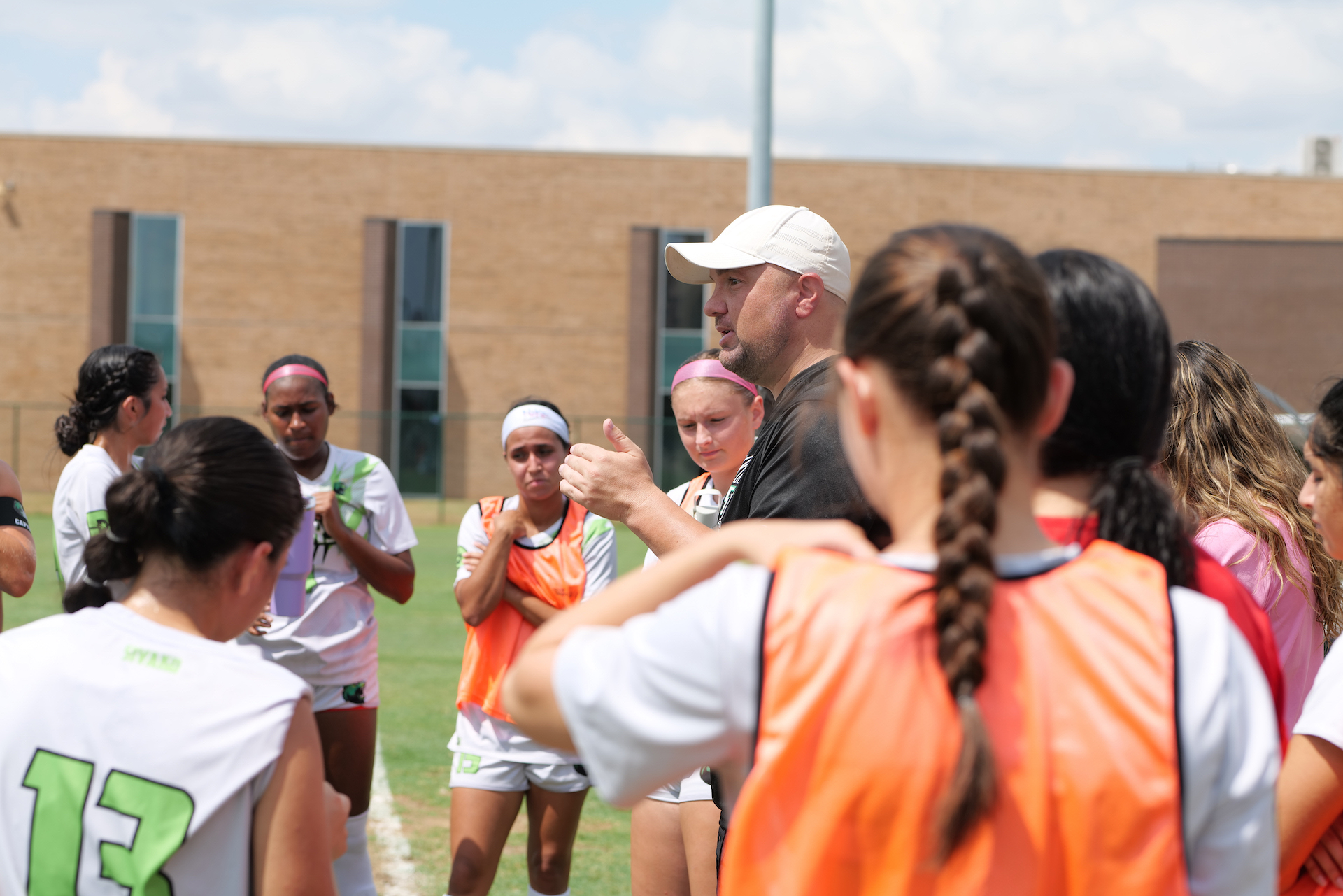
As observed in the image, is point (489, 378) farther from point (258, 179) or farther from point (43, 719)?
point (43, 719)

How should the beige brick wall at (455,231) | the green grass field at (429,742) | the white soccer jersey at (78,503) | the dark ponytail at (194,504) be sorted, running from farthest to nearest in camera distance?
1. the beige brick wall at (455,231)
2. the green grass field at (429,742)
3. the white soccer jersey at (78,503)
4. the dark ponytail at (194,504)

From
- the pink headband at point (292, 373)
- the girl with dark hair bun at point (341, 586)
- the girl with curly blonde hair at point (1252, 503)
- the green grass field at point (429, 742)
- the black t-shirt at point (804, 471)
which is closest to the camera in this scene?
the black t-shirt at point (804, 471)

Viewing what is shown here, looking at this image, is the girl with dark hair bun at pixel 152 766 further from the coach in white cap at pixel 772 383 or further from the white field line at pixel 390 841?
the white field line at pixel 390 841

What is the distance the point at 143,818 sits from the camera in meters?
1.79

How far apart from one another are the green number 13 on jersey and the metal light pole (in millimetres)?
10073

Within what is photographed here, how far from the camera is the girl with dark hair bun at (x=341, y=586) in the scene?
4.91 metres

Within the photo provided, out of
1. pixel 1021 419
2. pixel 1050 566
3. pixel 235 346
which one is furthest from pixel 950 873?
pixel 235 346

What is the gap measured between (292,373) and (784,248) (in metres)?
2.86

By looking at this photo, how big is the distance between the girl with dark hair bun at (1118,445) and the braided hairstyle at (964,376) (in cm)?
25

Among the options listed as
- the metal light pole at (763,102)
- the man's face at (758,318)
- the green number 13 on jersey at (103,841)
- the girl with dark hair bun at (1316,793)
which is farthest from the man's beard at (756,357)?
the metal light pole at (763,102)

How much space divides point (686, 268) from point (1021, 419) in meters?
2.48

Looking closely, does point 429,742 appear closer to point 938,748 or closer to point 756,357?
point 756,357

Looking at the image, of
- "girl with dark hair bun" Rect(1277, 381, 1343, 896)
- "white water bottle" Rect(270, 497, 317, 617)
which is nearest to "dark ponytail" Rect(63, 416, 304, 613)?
"girl with dark hair bun" Rect(1277, 381, 1343, 896)

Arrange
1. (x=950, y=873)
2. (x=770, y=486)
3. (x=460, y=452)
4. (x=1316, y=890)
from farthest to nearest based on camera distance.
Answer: (x=460, y=452)
(x=770, y=486)
(x=1316, y=890)
(x=950, y=873)
